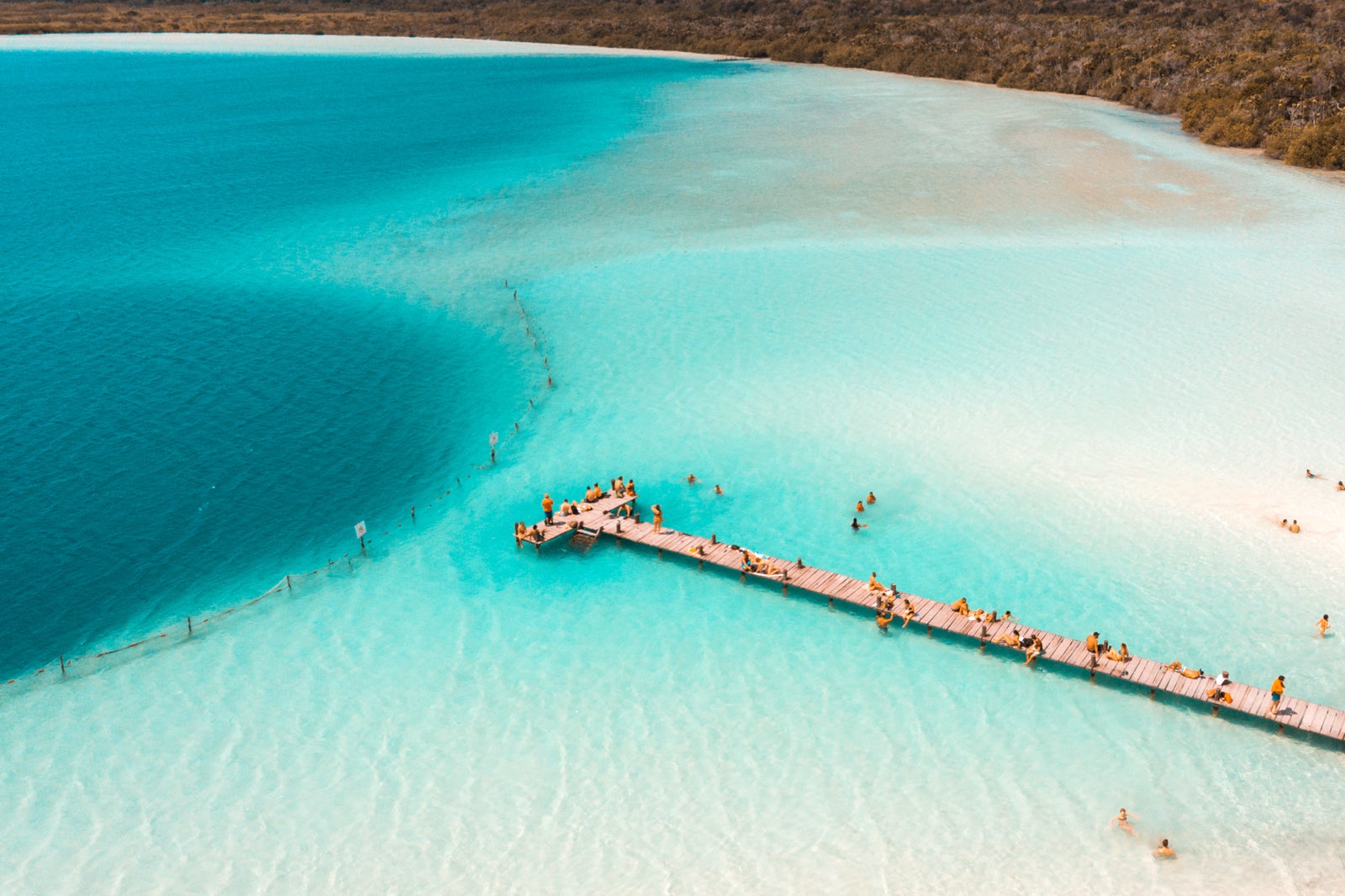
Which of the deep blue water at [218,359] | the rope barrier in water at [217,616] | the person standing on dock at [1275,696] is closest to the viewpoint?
the person standing on dock at [1275,696]

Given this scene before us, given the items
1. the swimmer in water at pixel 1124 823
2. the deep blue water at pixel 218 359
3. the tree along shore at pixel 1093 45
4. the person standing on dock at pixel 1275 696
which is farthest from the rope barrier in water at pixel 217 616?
the tree along shore at pixel 1093 45

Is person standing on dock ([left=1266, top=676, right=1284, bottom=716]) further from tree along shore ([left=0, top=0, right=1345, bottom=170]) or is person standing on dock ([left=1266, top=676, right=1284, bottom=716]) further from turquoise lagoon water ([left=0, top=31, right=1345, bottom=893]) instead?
tree along shore ([left=0, top=0, right=1345, bottom=170])

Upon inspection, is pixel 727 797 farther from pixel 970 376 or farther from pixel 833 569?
pixel 970 376

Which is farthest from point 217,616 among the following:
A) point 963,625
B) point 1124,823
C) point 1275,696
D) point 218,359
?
point 1275,696

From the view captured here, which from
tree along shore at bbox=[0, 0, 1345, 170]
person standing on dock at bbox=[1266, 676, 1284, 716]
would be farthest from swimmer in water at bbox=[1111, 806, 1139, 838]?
tree along shore at bbox=[0, 0, 1345, 170]

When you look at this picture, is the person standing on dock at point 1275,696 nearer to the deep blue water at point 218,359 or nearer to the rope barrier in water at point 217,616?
the rope barrier in water at point 217,616
